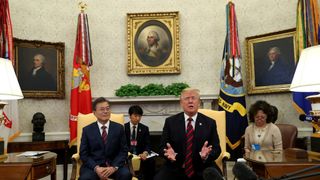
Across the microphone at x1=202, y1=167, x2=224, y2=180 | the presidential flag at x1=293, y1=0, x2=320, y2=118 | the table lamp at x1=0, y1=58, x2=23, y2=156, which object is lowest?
the microphone at x1=202, y1=167, x2=224, y2=180

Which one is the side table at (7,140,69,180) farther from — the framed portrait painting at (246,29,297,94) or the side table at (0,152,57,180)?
the framed portrait painting at (246,29,297,94)

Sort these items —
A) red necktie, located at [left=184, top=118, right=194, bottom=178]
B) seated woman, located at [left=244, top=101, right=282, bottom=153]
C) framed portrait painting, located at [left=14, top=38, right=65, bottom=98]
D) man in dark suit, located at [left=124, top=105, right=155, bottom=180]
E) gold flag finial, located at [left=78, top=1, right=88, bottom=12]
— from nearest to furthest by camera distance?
red necktie, located at [left=184, top=118, right=194, bottom=178], seated woman, located at [left=244, top=101, right=282, bottom=153], man in dark suit, located at [left=124, top=105, right=155, bottom=180], framed portrait painting, located at [left=14, top=38, right=65, bottom=98], gold flag finial, located at [left=78, top=1, right=88, bottom=12]

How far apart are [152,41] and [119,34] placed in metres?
0.78

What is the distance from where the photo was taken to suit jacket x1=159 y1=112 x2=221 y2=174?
130 inches

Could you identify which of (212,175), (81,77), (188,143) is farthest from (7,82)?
(81,77)

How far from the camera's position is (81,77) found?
604 centimetres

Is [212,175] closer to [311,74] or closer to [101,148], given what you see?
[311,74]

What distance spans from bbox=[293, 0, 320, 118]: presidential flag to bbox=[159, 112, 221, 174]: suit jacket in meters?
2.40

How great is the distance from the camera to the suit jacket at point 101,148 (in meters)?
3.56

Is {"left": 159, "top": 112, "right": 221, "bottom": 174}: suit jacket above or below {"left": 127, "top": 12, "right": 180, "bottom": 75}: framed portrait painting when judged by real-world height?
below

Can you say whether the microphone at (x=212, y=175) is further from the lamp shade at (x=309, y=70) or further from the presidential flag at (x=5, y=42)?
the presidential flag at (x=5, y=42)

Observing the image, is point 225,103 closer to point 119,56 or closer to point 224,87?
point 224,87

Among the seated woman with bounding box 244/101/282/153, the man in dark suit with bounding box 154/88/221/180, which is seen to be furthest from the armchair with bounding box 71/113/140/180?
the seated woman with bounding box 244/101/282/153

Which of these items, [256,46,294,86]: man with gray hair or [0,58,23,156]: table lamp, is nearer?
[0,58,23,156]: table lamp
